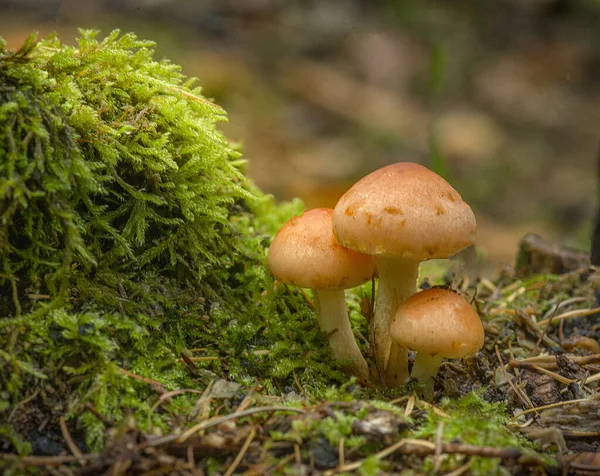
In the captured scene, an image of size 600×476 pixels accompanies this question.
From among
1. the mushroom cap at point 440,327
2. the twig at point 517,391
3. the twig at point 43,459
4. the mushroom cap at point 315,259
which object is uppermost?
the mushroom cap at point 315,259

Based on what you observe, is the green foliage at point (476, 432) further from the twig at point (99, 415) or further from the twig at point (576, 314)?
the twig at point (576, 314)

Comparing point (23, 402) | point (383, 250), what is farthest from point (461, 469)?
point (23, 402)

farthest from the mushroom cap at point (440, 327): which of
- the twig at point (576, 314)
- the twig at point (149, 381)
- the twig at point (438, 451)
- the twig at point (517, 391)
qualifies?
the twig at point (576, 314)

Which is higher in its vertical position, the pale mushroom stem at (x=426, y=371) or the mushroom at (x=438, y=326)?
the mushroom at (x=438, y=326)

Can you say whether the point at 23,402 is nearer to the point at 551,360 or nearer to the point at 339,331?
the point at 339,331

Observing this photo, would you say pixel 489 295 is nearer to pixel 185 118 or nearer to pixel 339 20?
pixel 185 118

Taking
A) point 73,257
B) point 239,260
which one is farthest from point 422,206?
point 73,257
